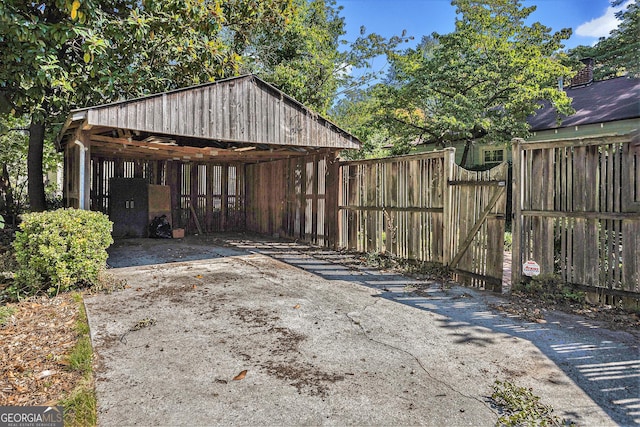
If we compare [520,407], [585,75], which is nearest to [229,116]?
[520,407]

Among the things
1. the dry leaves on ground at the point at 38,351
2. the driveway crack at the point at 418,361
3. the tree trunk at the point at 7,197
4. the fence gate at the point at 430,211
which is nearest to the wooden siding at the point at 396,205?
the fence gate at the point at 430,211

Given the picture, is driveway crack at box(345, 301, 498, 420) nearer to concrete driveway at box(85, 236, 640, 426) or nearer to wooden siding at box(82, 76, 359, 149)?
concrete driveway at box(85, 236, 640, 426)

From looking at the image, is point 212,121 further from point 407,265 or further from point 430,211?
point 407,265

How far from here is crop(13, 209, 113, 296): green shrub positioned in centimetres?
449

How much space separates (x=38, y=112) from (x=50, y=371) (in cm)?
734

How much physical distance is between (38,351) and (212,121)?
4.48 metres

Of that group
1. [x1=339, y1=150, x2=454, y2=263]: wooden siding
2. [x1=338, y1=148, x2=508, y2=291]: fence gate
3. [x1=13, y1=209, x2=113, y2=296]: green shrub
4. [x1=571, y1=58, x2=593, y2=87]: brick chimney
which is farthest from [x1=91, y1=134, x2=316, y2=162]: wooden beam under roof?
[x1=571, y1=58, x2=593, y2=87]: brick chimney

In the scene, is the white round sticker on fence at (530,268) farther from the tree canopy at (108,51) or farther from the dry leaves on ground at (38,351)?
the tree canopy at (108,51)

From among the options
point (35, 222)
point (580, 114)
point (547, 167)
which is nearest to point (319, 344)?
point (547, 167)

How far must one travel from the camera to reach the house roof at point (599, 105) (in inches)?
485

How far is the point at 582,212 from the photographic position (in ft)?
13.8

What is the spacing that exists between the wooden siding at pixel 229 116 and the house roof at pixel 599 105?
31.5ft

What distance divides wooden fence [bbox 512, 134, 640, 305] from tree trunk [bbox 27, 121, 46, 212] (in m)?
10.6

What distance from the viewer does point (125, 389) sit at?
255cm
